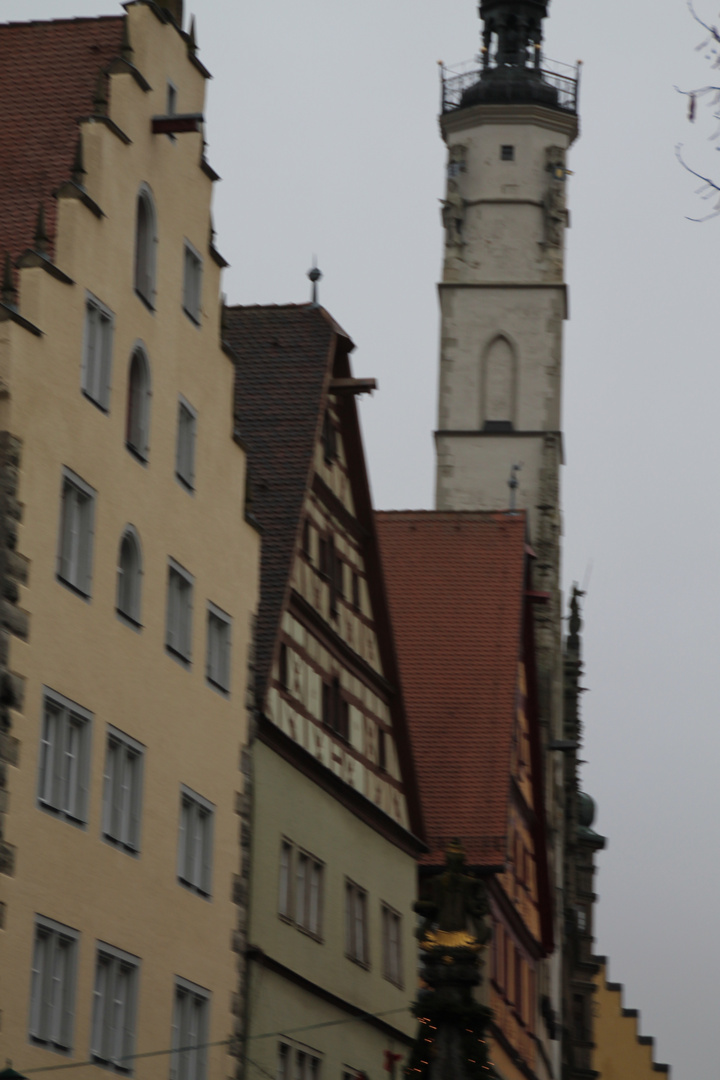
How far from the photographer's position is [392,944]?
2725 cm

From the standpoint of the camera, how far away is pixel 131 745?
63.6ft

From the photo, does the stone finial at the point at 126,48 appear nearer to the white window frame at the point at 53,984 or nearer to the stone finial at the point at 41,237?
the stone finial at the point at 41,237

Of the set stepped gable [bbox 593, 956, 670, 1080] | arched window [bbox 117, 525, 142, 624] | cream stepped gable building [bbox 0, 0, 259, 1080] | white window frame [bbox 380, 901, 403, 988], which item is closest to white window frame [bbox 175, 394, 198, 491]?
cream stepped gable building [bbox 0, 0, 259, 1080]

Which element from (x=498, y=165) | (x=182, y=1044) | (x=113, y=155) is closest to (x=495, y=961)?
(x=182, y=1044)

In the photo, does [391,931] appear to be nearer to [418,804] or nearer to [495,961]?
[418,804]

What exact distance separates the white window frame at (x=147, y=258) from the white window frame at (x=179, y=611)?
2.32m

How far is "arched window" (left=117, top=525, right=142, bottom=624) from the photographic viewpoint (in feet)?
64.2

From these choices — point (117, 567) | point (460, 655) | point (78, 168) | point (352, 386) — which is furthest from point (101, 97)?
point (460, 655)

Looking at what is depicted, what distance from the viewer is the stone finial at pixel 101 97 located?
1969cm

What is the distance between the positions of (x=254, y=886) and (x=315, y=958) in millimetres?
2067

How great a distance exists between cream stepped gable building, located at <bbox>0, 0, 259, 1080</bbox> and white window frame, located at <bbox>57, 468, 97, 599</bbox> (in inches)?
0.9

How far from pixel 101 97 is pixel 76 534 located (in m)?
3.79

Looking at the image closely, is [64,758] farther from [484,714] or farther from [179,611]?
[484,714]

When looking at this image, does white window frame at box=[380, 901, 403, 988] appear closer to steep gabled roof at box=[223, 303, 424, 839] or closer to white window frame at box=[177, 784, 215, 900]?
steep gabled roof at box=[223, 303, 424, 839]
